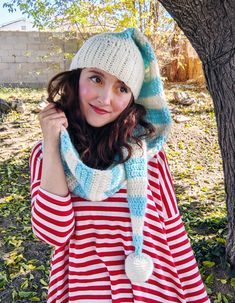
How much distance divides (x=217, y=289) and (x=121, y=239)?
1403 mm

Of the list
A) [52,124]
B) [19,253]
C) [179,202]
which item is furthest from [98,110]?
[179,202]

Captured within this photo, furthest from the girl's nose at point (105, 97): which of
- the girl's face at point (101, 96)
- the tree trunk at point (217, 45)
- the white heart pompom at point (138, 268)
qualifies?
Result: the tree trunk at point (217, 45)

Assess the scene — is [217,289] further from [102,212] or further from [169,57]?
[169,57]

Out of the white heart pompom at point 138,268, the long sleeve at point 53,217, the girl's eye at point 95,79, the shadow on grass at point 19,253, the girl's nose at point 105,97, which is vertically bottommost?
the shadow on grass at point 19,253

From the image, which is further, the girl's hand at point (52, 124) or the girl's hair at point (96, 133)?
the girl's hair at point (96, 133)

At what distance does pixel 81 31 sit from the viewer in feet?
27.1

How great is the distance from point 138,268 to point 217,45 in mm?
1223

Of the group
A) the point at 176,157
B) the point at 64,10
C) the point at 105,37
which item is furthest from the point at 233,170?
the point at 64,10

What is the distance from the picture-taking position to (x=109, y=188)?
1344 mm

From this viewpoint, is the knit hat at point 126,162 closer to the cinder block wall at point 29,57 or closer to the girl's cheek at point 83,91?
the girl's cheek at point 83,91

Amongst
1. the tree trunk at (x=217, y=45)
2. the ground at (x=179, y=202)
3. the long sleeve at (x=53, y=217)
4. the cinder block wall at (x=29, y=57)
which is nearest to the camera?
the long sleeve at (x=53, y=217)

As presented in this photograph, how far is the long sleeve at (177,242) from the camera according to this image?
1.49 m

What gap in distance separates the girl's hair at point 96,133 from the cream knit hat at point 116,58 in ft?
0.24

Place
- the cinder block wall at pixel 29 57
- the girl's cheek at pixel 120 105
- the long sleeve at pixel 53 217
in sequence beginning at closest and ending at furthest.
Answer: the long sleeve at pixel 53 217, the girl's cheek at pixel 120 105, the cinder block wall at pixel 29 57
